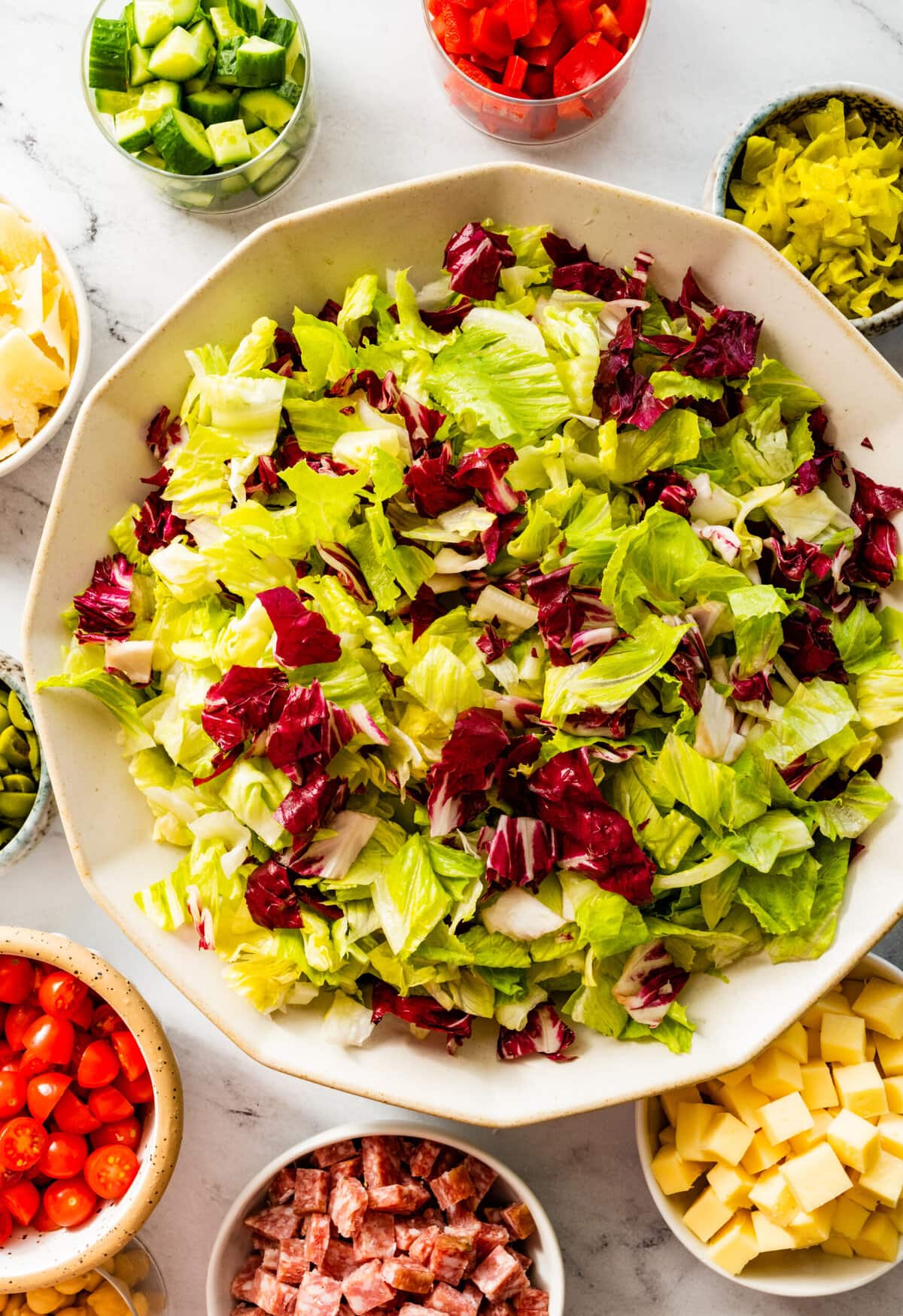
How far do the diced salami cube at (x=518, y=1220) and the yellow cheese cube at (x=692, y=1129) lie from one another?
1.25 feet

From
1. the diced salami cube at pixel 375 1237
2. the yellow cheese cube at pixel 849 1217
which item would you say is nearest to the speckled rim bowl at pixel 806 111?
the yellow cheese cube at pixel 849 1217

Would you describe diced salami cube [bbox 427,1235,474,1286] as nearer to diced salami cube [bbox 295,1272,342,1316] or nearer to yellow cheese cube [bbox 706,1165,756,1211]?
diced salami cube [bbox 295,1272,342,1316]

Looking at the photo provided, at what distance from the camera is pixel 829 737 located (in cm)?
210

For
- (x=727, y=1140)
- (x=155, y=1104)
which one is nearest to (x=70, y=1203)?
(x=155, y=1104)

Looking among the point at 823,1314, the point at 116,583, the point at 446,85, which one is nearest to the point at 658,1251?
the point at 823,1314

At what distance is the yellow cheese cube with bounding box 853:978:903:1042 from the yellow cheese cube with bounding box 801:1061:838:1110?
15 cm

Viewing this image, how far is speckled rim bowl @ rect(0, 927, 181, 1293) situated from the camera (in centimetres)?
242

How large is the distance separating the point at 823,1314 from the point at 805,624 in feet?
5.83

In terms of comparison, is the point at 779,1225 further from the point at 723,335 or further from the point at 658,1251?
the point at 723,335

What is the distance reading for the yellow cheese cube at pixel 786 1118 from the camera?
2.38 meters

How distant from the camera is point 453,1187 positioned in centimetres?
251

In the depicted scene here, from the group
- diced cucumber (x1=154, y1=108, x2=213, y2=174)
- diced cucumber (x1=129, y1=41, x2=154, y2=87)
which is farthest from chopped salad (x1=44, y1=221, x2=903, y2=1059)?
diced cucumber (x1=129, y1=41, x2=154, y2=87)

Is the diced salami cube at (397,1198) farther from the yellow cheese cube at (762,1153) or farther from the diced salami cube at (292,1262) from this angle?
the yellow cheese cube at (762,1153)

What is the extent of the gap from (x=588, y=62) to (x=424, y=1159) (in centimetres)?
248
